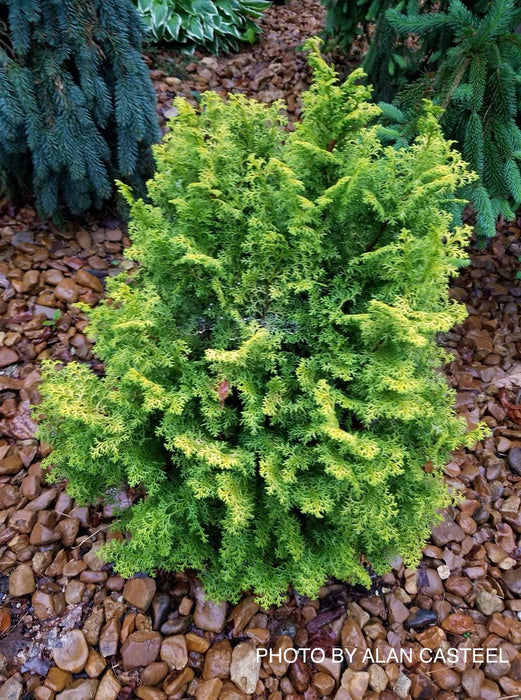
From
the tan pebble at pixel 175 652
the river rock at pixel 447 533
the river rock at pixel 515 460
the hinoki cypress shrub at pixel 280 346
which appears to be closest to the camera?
the hinoki cypress shrub at pixel 280 346

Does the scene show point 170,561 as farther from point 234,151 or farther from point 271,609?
point 234,151

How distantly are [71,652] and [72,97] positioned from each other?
2.51 meters

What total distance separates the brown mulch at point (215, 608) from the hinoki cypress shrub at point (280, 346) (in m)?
0.38

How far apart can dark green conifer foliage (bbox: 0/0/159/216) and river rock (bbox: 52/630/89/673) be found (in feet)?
7.19

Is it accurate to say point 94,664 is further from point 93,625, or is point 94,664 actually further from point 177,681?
point 177,681

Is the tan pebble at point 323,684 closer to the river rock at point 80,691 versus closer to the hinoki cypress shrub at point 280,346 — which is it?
the hinoki cypress shrub at point 280,346

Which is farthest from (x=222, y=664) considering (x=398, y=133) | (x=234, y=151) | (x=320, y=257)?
(x=398, y=133)

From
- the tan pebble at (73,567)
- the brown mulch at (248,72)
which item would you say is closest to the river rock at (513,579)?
the tan pebble at (73,567)

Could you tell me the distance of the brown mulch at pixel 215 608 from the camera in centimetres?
177

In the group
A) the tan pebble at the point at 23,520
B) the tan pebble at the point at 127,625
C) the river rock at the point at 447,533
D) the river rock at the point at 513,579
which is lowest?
the tan pebble at the point at 127,625

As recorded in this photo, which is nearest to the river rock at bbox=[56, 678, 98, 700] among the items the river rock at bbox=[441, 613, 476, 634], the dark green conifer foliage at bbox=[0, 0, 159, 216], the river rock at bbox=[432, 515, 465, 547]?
the river rock at bbox=[441, 613, 476, 634]

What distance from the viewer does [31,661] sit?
5.79 feet

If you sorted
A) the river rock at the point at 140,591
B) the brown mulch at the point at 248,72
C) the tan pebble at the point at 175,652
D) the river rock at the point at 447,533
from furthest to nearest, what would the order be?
the brown mulch at the point at 248,72 → the river rock at the point at 447,533 → the river rock at the point at 140,591 → the tan pebble at the point at 175,652

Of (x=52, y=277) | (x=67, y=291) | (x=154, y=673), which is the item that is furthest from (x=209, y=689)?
(x=52, y=277)
